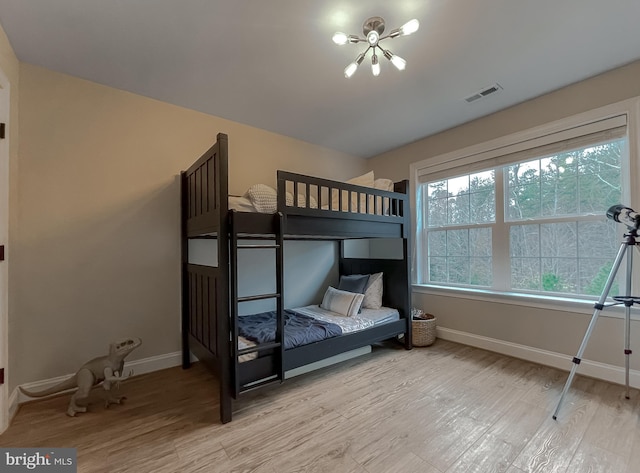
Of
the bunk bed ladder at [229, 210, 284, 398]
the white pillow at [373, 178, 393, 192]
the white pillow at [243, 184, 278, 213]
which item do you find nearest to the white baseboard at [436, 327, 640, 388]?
the white pillow at [373, 178, 393, 192]

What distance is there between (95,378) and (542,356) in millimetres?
3642

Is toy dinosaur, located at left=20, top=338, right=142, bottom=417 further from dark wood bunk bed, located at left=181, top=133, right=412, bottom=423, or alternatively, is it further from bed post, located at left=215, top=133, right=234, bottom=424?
bed post, located at left=215, top=133, right=234, bottom=424

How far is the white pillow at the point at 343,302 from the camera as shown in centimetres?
290

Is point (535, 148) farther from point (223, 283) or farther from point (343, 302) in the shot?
point (223, 283)

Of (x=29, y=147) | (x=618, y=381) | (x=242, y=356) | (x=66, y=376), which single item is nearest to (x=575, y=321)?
(x=618, y=381)

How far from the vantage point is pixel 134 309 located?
2459mm

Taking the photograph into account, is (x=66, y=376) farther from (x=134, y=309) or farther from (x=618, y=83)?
(x=618, y=83)

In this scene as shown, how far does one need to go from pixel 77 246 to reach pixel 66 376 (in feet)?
3.30

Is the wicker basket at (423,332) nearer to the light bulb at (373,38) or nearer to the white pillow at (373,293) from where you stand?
the white pillow at (373,293)

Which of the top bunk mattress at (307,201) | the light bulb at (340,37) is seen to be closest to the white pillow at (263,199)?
the top bunk mattress at (307,201)

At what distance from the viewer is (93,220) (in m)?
2.30

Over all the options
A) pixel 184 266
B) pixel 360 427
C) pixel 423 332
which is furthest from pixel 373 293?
pixel 184 266

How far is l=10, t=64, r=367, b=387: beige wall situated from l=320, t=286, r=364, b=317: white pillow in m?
1.54

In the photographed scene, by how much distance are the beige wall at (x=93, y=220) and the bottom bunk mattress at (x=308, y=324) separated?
823 millimetres
